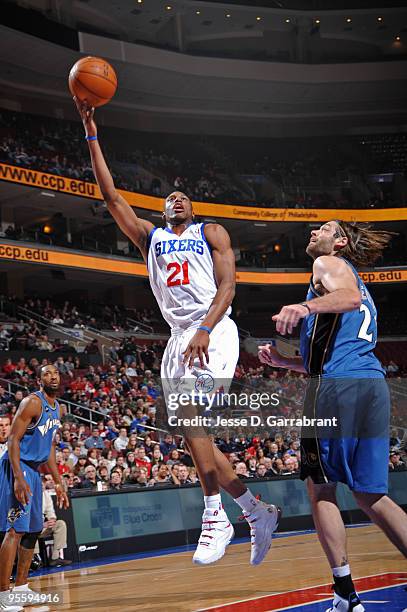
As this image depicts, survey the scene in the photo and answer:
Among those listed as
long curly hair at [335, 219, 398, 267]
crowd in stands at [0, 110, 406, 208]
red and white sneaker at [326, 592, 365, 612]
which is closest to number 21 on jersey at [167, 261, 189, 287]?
long curly hair at [335, 219, 398, 267]

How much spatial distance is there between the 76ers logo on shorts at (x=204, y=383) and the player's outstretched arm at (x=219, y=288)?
0.19 metres

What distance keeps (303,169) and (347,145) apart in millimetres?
2657

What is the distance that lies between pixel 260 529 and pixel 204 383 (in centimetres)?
110

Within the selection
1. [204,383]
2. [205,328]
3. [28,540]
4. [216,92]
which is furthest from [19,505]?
[216,92]

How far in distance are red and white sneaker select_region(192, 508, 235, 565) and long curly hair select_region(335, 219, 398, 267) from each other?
1852 millimetres

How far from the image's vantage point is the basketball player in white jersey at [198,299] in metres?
4.84

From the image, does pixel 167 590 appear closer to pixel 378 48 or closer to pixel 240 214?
pixel 240 214

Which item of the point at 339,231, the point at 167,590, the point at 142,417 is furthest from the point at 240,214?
the point at 339,231

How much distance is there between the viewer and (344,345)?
180 inches

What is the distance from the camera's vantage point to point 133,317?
28.2m

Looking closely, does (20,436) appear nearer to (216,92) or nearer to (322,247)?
(322,247)

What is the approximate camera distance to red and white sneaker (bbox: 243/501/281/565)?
5051mm

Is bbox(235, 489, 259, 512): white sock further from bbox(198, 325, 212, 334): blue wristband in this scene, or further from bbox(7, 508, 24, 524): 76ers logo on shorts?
bbox(7, 508, 24, 524): 76ers logo on shorts

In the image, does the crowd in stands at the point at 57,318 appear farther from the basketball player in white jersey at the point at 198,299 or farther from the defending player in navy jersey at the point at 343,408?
the defending player in navy jersey at the point at 343,408
